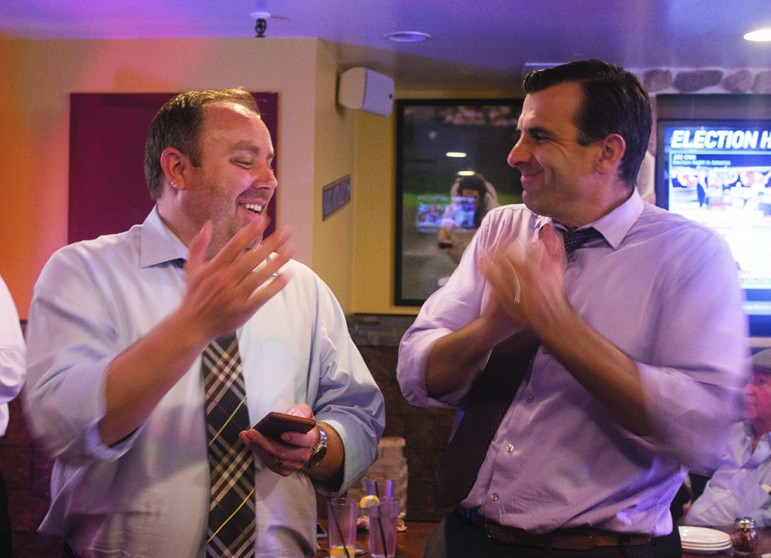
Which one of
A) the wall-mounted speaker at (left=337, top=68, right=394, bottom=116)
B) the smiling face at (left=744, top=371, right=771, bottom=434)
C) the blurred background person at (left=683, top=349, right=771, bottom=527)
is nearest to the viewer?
the blurred background person at (left=683, top=349, right=771, bottom=527)

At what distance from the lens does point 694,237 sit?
1801 millimetres

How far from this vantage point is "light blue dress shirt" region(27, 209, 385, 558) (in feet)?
5.56

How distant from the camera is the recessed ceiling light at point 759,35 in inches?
189

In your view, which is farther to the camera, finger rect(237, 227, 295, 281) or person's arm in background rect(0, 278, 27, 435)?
person's arm in background rect(0, 278, 27, 435)

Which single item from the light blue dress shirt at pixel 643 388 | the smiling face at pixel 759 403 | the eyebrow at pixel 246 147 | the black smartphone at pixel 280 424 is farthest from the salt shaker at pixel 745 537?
the eyebrow at pixel 246 147

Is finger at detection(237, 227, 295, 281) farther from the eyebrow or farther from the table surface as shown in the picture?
the table surface

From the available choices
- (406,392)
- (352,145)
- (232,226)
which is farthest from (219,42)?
(406,392)

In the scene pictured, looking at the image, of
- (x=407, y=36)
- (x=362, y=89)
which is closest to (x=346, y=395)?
(x=407, y=36)

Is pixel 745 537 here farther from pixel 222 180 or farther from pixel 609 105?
pixel 222 180

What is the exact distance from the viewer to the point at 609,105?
6.24 feet

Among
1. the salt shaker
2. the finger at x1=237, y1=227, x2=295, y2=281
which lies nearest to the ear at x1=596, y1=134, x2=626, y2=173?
the finger at x1=237, y1=227, x2=295, y2=281

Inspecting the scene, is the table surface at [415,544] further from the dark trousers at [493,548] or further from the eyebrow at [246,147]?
the eyebrow at [246,147]

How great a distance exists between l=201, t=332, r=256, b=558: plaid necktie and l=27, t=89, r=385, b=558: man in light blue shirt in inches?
0.7

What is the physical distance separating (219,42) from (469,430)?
12.0 feet
